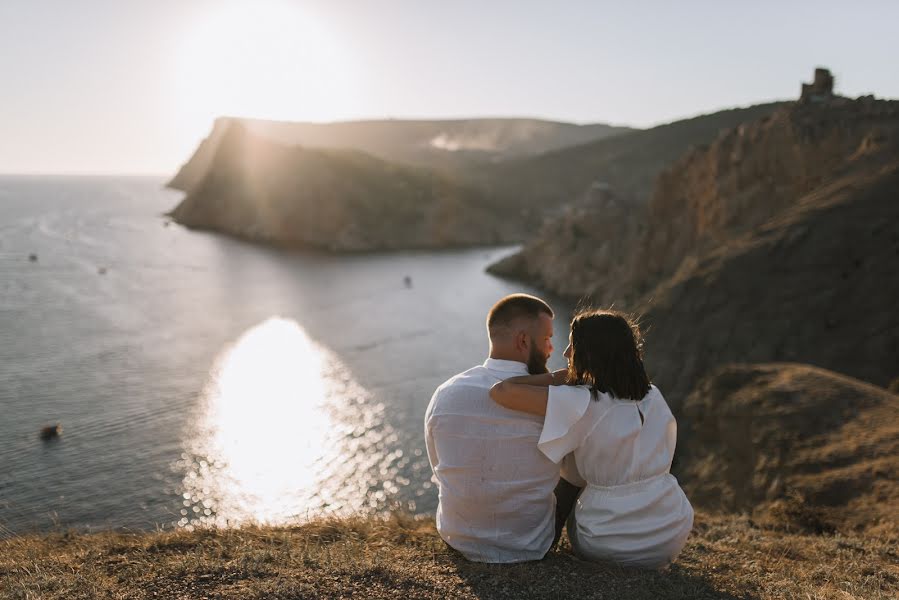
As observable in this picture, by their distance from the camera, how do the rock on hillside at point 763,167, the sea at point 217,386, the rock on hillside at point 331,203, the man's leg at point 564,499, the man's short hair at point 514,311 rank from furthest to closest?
the rock on hillside at point 331,203
the rock on hillside at point 763,167
the sea at point 217,386
the man's leg at point 564,499
the man's short hair at point 514,311

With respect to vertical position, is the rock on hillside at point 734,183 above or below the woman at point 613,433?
above

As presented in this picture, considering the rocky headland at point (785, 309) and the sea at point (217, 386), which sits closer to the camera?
the rocky headland at point (785, 309)

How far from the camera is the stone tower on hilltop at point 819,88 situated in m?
36.0

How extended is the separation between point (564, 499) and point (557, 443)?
1.03 meters

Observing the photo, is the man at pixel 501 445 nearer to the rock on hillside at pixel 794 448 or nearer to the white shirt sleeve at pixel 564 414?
the white shirt sleeve at pixel 564 414

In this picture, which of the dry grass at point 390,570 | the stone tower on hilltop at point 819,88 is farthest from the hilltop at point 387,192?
the dry grass at point 390,570

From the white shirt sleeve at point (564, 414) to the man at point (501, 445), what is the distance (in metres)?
0.21

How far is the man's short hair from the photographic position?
→ 17.0ft

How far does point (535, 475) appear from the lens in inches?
210

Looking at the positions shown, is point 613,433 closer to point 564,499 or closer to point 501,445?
point 501,445

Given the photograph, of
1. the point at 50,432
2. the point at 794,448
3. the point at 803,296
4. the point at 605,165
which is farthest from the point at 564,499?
the point at 605,165

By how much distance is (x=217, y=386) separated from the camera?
31266mm

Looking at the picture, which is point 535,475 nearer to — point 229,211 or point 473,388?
point 473,388

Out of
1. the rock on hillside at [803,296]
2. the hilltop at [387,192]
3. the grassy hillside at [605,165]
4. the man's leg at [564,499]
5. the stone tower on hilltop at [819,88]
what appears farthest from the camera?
the grassy hillside at [605,165]
